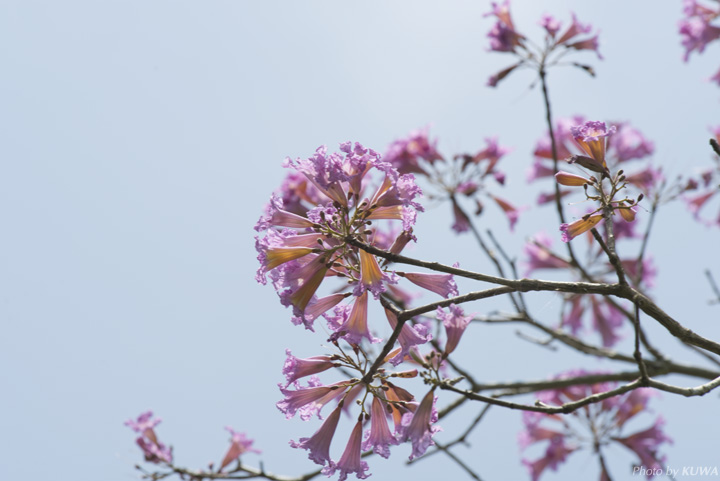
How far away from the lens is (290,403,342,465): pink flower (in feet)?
9.95

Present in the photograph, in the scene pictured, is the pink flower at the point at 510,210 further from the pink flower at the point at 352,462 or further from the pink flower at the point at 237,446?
the pink flower at the point at 352,462

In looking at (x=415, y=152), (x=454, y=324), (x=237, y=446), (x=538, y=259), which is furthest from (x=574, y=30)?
(x=237, y=446)

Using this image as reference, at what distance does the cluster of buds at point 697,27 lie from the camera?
25.5 ft

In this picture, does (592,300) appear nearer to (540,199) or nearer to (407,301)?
(540,199)

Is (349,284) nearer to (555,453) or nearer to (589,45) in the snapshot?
(589,45)

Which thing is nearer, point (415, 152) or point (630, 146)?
point (415, 152)

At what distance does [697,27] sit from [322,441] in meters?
7.54

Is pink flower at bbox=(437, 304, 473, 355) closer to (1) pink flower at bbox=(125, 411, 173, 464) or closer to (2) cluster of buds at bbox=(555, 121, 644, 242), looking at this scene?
(2) cluster of buds at bbox=(555, 121, 644, 242)

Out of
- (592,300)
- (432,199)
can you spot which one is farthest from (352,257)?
(592,300)

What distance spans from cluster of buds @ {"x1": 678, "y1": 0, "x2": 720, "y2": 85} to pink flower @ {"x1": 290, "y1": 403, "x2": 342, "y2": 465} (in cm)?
719

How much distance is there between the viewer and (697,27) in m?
7.85

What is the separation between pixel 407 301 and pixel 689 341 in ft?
17.0

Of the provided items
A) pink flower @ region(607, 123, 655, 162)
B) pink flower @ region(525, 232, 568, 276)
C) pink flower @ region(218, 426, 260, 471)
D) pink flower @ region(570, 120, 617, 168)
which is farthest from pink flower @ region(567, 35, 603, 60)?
pink flower @ region(218, 426, 260, 471)

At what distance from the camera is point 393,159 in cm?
709
